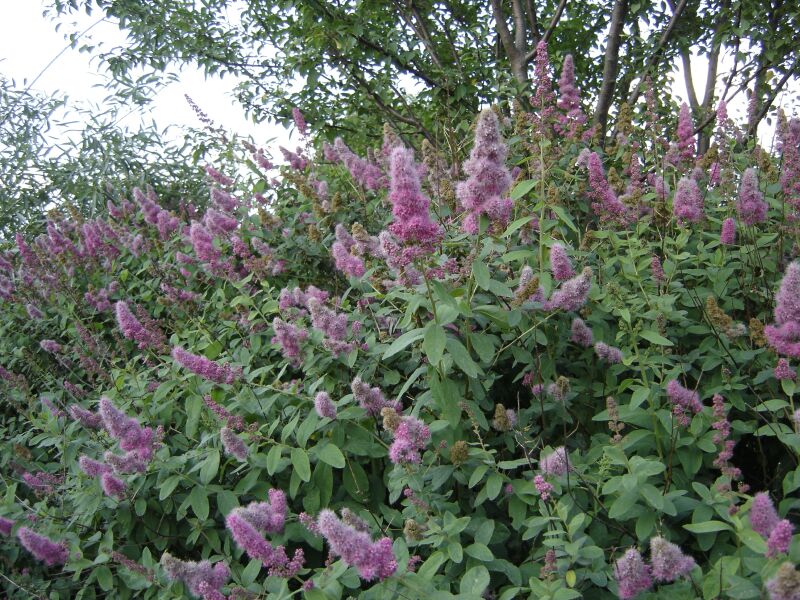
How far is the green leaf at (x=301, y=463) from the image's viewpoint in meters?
2.11

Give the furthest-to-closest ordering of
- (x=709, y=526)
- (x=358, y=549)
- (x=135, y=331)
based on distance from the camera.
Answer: (x=135, y=331)
(x=709, y=526)
(x=358, y=549)

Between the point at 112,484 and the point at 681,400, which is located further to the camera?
the point at 112,484

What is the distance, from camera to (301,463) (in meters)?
2.15

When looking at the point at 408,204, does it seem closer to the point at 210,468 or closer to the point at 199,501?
the point at 210,468

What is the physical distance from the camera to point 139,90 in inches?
255

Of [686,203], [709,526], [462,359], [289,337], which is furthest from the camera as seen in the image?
[686,203]

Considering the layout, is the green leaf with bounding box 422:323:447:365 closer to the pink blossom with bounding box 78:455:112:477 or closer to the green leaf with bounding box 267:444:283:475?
the green leaf with bounding box 267:444:283:475

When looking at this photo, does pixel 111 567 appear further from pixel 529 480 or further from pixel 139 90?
pixel 139 90

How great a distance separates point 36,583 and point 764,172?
3.81m

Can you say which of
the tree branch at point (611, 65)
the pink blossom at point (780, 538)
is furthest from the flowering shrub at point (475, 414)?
the tree branch at point (611, 65)

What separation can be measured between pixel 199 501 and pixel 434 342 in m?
1.14

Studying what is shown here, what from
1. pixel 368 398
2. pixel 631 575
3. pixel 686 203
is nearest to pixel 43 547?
pixel 368 398

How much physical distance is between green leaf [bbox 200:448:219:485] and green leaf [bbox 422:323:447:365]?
939 mm

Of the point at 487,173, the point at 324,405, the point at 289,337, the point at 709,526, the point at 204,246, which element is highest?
the point at 204,246
